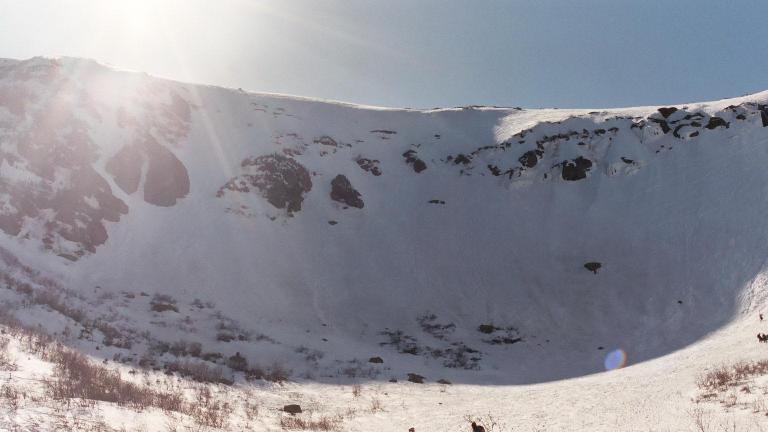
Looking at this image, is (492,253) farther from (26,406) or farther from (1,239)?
(26,406)

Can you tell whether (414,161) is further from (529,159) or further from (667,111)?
(667,111)

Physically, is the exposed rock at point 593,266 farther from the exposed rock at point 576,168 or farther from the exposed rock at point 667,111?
the exposed rock at point 667,111

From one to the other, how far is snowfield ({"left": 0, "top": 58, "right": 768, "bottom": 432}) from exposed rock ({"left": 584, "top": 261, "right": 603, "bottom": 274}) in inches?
5.0

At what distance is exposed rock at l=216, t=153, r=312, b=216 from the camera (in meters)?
38.9

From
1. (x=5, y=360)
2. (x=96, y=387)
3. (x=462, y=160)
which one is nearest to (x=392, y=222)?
(x=462, y=160)

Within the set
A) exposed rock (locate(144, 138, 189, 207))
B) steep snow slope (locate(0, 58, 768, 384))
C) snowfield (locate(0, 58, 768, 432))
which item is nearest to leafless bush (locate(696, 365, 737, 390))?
snowfield (locate(0, 58, 768, 432))

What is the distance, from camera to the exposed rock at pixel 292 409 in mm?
12930

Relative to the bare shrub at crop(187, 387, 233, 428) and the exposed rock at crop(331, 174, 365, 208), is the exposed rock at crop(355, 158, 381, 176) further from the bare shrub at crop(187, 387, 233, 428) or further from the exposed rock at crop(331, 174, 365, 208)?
the bare shrub at crop(187, 387, 233, 428)

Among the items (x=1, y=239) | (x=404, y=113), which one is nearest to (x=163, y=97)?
(x=1, y=239)

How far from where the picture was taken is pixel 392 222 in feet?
135

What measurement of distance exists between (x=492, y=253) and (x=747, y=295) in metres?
16.1

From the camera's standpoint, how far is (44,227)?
26.0 metres

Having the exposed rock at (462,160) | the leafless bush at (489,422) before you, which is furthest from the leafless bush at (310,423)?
the exposed rock at (462,160)

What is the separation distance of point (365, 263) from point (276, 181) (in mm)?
11082
